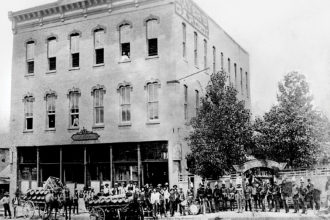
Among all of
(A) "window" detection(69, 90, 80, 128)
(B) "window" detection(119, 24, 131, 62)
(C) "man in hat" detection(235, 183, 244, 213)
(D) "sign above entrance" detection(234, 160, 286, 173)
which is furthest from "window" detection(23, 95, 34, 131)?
(C) "man in hat" detection(235, 183, 244, 213)

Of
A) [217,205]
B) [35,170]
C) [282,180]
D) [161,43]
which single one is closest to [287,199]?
[282,180]

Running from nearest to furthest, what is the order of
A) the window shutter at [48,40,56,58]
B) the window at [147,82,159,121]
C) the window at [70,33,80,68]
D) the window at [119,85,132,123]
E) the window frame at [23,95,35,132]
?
1. the window at [147,82,159,121]
2. the window at [119,85,132,123]
3. the window at [70,33,80,68]
4. the window shutter at [48,40,56,58]
5. the window frame at [23,95,35,132]

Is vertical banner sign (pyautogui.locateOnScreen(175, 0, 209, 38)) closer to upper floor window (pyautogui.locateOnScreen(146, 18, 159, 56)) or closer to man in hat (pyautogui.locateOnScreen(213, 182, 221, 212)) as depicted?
upper floor window (pyautogui.locateOnScreen(146, 18, 159, 56))

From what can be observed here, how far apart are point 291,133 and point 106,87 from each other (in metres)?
11.5

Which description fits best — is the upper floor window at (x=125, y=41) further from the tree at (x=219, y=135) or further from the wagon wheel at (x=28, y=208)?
the wagon wheel at (x=28, y=208)

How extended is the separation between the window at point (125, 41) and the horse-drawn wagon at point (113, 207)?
11.4 m

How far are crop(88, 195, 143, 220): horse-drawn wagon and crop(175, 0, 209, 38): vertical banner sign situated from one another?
12.7m

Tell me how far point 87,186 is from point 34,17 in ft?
38.7

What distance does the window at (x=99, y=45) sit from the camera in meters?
28.8

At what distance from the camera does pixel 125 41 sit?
2805 centimetres

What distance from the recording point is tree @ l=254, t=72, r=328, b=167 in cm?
2741

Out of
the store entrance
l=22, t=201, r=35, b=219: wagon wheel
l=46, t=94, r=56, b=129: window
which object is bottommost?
l=22, t=201, r=35, b=219: wagon wheel

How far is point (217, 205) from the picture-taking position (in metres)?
22.1

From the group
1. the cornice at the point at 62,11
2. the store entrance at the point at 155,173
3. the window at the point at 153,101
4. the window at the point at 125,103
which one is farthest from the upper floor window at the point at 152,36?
the store entrance at the point at 155,173
